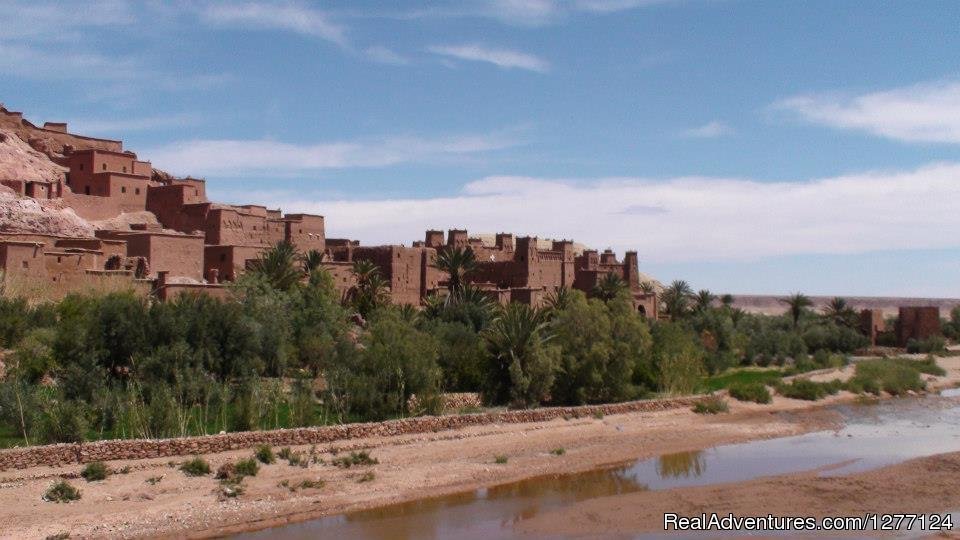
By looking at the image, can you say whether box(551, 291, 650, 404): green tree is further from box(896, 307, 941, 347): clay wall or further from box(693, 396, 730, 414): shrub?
box(896, 307, 941, 347): clay wall

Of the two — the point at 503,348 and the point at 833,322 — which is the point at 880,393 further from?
the point at 833,322

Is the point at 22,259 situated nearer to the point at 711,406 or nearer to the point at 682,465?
the point at 682,465

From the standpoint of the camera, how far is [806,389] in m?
37.7

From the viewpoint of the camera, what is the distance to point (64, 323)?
25.2 metres

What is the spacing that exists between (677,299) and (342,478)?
1624 inches

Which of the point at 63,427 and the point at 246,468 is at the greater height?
Answer: the point at 63,427

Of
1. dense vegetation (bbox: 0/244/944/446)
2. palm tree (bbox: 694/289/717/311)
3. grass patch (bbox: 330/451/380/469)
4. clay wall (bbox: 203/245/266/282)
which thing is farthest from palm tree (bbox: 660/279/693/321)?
grass patch (bbox: 330/451/380/469)

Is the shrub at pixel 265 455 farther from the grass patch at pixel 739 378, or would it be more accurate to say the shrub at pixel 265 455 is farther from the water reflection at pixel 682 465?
the grass patch at pixel 739 378

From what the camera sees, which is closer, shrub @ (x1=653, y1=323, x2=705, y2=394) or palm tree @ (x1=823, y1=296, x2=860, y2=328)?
shrub @ (x1=653, y1=323, x2=705, y2=394)

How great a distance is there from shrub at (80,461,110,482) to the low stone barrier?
0.64 m

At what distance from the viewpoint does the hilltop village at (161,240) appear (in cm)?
3155

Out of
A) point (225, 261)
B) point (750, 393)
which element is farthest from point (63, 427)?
point (750, 393)

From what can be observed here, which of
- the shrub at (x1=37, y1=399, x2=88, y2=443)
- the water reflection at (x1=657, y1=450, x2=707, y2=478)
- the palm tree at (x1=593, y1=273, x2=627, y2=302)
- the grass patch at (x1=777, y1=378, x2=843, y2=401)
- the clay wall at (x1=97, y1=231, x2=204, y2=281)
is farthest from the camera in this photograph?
the palm tree at (x1=593, y1=273, x2=627, y2=302)

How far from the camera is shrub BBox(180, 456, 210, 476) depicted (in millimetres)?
17750
